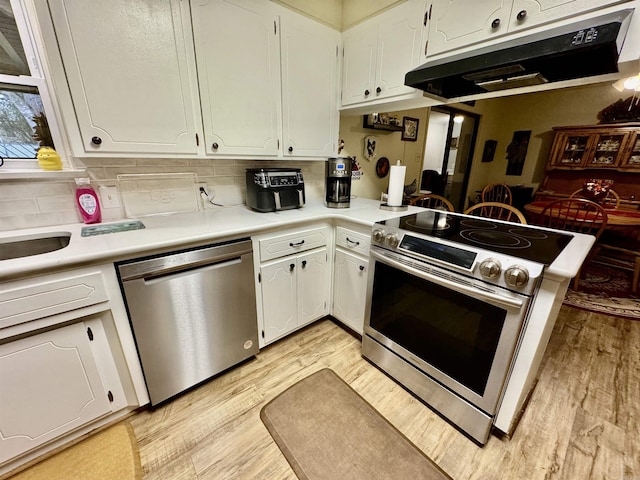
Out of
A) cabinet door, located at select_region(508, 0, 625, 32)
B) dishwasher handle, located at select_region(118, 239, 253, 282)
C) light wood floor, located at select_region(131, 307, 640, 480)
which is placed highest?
cabinet door, located at select_region(508, 0, 625, 32)

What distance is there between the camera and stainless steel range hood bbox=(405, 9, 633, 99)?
3.09 feet

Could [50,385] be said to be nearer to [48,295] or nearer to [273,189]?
[48,295]

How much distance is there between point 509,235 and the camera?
1331 millimetres

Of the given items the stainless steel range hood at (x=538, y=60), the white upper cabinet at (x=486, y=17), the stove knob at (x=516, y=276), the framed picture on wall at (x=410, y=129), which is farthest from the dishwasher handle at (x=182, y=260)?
the framed picture on wall at (x=410, y=129)

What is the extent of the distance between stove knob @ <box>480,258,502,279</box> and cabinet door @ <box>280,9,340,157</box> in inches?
56.4

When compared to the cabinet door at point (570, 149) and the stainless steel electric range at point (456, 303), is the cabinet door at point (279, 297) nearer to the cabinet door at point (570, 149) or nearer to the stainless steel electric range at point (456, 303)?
the stainless steel electric range at point (456, 303)

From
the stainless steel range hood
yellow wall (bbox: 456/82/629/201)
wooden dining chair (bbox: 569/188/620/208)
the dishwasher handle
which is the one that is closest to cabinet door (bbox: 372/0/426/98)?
the stainless steel range hood

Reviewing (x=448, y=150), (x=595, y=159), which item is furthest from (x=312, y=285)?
(x=595, y=159)

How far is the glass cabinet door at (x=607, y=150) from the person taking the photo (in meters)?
3.72

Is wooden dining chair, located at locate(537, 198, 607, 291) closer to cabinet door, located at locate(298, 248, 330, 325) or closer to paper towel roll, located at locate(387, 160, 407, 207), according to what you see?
paper towel roll, located at locate(387, 160, 407, 207)

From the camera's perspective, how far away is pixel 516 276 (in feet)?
3.23

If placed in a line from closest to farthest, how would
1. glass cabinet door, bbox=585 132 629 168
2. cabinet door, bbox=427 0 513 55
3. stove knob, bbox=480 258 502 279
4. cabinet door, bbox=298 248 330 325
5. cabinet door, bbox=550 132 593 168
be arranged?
stove knob, bbox=480 258 502 279 < cabinet door, bbox=427 0 513 55 < cabinet door, bbox=298 248 330 325 < glass cabinet door, bbox=585 132 629 168 < cabinet door, bbox=550 132 593 168

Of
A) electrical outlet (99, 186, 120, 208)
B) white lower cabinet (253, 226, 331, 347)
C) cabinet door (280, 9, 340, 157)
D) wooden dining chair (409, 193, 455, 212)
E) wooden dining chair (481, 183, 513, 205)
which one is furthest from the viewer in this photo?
wooden dining chair (481, 183, 513, 205)

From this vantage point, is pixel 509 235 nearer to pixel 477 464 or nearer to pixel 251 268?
pixel 477 464
